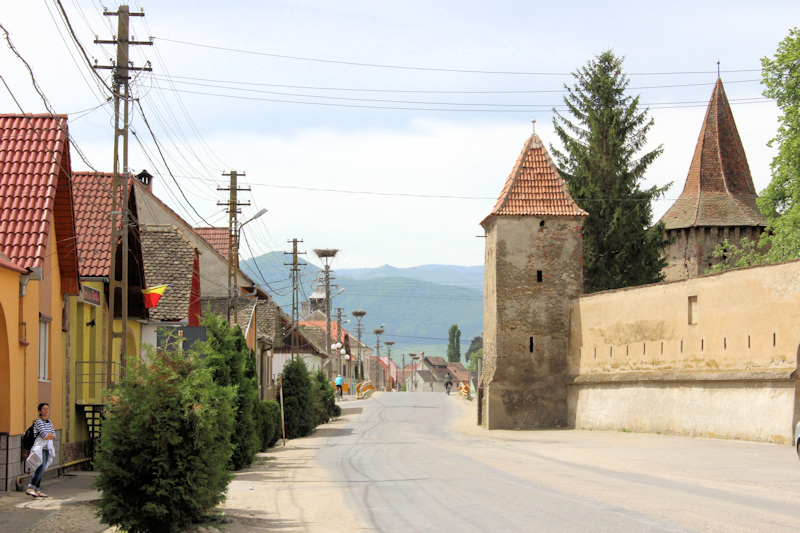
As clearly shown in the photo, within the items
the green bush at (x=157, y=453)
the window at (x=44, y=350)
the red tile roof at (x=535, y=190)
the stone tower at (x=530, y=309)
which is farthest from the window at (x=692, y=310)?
the green bush at (x=157, y=453)

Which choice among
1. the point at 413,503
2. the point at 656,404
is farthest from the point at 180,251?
the point at 413,503

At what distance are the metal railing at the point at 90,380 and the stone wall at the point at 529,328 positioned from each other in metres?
19.8

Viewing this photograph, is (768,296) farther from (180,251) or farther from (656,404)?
(180,251)

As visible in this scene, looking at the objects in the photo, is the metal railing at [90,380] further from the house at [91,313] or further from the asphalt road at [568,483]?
the asphalt road at [568,483]

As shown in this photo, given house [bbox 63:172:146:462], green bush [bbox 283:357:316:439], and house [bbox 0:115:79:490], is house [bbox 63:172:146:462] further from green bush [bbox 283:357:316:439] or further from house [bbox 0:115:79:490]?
green bush [bbox 283:357:316:439]

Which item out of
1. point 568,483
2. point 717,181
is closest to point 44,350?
point 568,483

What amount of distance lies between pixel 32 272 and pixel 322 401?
30.4 metres

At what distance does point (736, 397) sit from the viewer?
27188 millimetres

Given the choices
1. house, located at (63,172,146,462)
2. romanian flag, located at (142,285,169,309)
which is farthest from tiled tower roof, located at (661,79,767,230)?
house, located at (63,172,146,462)

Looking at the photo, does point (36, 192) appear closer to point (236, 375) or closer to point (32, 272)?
point (32, 272)

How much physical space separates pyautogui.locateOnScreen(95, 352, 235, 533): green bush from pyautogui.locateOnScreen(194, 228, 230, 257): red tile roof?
130ft

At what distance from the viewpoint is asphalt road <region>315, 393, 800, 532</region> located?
1175 cm

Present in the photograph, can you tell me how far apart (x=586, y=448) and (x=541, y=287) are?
1428 centimetres

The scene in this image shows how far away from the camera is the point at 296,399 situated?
3769 cm
